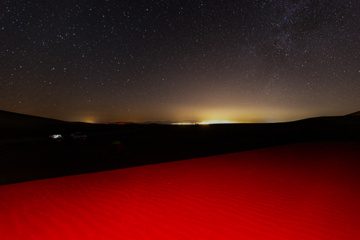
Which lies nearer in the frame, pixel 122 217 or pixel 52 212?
pixel 122 217

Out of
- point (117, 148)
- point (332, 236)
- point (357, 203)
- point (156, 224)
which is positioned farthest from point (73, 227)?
point (117, 148)

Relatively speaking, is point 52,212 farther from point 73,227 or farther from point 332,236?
point 332,236

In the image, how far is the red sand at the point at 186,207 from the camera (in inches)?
134

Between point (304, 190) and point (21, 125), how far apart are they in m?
73.3

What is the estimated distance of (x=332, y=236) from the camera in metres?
3.24

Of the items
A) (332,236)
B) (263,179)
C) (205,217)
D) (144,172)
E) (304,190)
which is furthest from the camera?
(144,172)

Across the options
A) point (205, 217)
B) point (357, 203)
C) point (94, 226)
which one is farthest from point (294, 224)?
point (94, 226)

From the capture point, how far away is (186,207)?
434cm

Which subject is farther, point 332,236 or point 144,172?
point 144,172

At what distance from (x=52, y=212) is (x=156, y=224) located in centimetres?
229

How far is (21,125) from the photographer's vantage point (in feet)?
195

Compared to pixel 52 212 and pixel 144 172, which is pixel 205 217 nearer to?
pixel 52 212

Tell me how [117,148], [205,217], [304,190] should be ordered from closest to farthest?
[205,217]
[304,190]
[117,148]

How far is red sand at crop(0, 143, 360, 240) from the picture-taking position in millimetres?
3393
